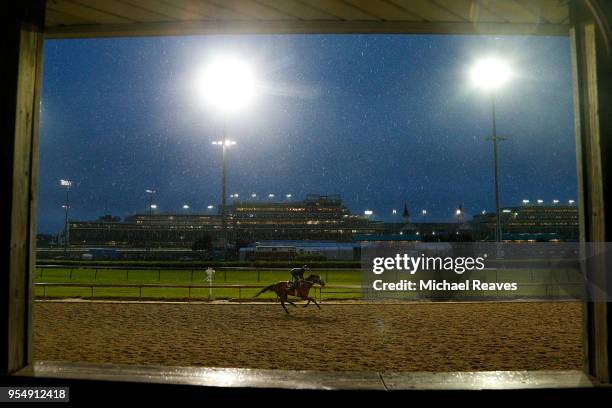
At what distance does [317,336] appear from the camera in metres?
8.34

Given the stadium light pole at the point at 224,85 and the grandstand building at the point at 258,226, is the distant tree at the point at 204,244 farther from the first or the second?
the grandstand building at the point at 258,226

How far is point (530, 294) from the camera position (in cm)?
1596

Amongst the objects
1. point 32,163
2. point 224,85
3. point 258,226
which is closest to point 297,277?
point 32,163

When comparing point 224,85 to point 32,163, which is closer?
point 32,163

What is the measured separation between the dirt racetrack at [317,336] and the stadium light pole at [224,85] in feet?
38.7

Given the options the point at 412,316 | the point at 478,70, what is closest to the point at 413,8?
the point at 412,316

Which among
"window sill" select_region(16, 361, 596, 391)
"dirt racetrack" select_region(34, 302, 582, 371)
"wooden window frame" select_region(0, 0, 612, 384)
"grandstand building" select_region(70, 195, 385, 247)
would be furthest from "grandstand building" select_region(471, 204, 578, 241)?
"window sill" select_region(16, 361, 596, 391)

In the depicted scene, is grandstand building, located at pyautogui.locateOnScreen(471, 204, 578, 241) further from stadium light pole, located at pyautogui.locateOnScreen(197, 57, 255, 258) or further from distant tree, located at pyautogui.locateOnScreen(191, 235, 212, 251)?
stadium light pole, located at pyautogui.locateOnScreen(197, 57, 255, 258)

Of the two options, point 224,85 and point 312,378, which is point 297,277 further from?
point 224,85

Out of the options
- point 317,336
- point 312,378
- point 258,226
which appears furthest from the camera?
point 258,226

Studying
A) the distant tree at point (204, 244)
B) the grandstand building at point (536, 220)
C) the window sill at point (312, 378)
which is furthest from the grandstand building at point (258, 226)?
the window sill at point (312, 378)

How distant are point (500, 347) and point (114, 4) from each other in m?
7.19

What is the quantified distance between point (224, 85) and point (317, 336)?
19079mm

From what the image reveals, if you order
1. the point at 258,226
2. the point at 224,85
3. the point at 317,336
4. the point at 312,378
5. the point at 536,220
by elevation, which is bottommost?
the point at 317,336
